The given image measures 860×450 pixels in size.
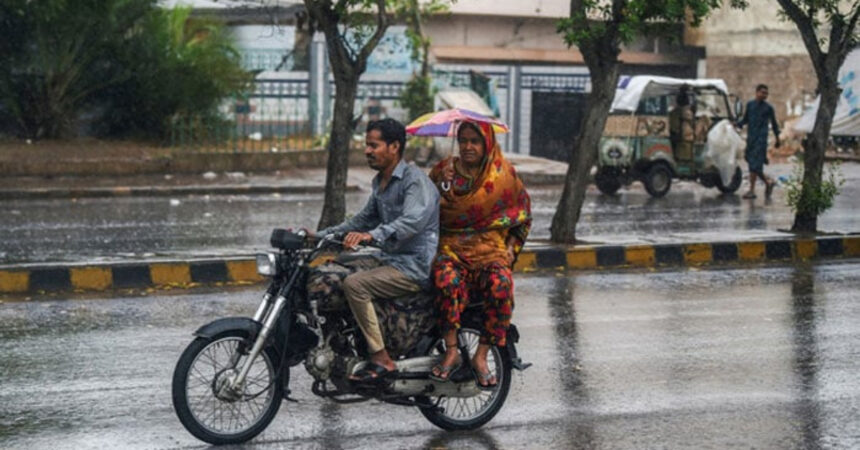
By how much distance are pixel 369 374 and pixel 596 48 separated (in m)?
8.11

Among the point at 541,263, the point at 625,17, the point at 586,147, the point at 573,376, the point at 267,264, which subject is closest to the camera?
the point at 267,264

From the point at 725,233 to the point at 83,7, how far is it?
1169 centimetres

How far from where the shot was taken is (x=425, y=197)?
257 inches

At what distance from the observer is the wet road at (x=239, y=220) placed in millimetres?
13688

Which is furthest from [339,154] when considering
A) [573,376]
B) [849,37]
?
[573,376]

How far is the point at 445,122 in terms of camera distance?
7.16 m

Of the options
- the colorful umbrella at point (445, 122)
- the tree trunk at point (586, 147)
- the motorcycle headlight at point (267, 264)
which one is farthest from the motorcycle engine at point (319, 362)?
the tree trunk at point (586, 147)

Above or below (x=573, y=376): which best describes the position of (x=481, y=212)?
above

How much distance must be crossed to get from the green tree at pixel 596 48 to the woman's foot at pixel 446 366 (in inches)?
283

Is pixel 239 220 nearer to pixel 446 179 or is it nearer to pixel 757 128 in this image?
pixel 757 128

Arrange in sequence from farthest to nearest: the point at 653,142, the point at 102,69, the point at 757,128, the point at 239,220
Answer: the point at 102,69 → the point at 653,142 → the point at 757,128 → the point at 239,220

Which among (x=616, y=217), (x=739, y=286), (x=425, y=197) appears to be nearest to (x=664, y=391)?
(x=425, y=197)

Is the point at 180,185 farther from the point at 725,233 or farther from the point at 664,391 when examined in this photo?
the point at 664,391

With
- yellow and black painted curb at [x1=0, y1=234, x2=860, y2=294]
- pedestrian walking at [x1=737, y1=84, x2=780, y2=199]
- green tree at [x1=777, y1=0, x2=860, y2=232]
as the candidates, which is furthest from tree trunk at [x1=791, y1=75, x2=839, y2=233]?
pedestrian walking at [x1=737, y1=84, x2=780, y2=199]
